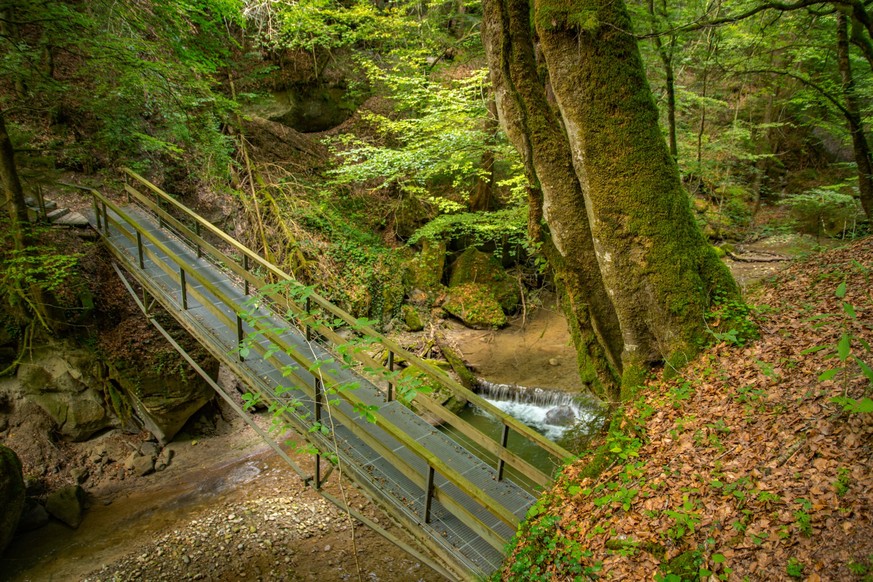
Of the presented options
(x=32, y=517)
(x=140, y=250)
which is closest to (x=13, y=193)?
(x=140, y=250)

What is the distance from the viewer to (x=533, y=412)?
30.9 ft

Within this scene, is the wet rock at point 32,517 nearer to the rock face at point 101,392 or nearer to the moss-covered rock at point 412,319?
the rock face at point 101,392

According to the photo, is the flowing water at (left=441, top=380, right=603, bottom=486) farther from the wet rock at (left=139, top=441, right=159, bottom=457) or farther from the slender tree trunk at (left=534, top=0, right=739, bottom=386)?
the wet rock at (left=139, top=441, right=159, bottom=457)

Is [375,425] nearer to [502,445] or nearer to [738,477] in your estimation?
[502,445]

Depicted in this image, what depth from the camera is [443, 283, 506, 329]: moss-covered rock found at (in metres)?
12.6

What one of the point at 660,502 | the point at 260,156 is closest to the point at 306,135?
the point at 260,156

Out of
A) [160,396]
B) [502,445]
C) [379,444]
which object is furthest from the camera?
[160,396]

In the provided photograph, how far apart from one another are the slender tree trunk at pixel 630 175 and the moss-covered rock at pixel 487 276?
9.03m

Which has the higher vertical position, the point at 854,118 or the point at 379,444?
the point at 854,118

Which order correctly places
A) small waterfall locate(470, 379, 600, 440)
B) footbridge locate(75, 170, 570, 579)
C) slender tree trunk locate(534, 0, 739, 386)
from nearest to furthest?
footbridge locate(75, 170, 570, 579) < slender tree trunk locate(534, 0, 739, 386) < small waterfall locate(470, 379, 600, 440)

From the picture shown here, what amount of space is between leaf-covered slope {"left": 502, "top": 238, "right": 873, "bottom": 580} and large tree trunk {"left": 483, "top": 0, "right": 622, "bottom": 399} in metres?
0.85

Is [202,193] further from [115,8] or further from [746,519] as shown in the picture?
[746,519]

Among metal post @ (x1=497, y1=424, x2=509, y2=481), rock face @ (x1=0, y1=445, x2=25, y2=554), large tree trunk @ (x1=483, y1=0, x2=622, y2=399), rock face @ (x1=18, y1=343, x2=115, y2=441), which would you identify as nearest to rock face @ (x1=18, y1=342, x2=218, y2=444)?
rock face @ (x1=18, y1=343, x2=115, y2=441)

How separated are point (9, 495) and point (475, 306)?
10076 mm
